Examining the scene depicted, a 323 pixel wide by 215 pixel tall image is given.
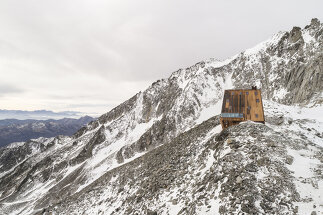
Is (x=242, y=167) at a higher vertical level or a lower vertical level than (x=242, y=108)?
lower

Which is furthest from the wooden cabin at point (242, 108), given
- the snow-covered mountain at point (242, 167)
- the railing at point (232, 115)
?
the snow-covered mountain at point (242, 167)

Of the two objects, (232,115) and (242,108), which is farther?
(242,108)

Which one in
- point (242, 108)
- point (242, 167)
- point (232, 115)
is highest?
point (242, 108)

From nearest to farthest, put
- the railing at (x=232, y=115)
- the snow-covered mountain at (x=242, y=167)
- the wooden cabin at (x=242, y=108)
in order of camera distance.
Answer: the snow-covered mountain at (x=242, y=167)
the wooden cabin at (x=242, y=108)
the railing at (x=232, y=115)

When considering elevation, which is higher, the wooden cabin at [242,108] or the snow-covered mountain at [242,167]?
the wooden cabin at [242,108]

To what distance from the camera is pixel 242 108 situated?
72.4 ft

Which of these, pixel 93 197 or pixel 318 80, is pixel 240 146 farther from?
pixel 318 80

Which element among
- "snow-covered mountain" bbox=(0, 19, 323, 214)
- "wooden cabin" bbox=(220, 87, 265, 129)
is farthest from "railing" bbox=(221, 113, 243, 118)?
"snow-covered mountain" bbox=(0, 19, 323, 214)

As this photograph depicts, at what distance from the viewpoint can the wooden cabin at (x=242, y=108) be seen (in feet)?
68.1

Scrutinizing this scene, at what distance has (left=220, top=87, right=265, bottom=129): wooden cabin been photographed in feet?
68.1

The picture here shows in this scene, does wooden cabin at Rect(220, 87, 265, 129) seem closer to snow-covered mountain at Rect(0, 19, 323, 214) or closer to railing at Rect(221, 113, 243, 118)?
railing at Rect(221, 113, 243, 118)

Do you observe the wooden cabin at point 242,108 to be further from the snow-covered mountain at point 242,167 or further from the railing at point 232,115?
the snow-covered mountain at point 242,167

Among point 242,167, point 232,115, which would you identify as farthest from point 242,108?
point 242,167

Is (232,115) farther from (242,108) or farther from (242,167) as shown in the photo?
(242,167)
